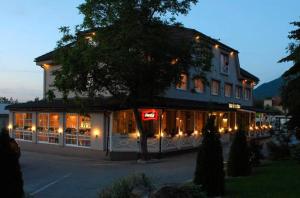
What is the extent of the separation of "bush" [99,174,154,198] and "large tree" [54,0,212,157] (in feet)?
52.0

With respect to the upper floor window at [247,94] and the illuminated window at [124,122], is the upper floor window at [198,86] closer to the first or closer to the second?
the illuminated window at [124,122]

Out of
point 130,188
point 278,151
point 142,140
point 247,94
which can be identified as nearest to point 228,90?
point 247,94

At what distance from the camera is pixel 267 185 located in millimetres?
15297

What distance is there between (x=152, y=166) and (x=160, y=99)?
7271 mm

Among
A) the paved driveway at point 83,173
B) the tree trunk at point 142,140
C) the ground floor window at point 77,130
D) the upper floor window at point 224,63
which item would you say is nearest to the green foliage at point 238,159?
the paved driveway at point 83,173

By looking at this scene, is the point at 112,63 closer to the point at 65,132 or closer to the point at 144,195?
the point at 65,132

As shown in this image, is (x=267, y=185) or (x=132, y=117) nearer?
(x=267, y=185)

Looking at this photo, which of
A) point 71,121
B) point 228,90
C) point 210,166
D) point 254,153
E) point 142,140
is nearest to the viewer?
point 210,166

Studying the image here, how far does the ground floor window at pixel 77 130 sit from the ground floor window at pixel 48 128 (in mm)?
1370

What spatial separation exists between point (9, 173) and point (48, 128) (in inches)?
1125

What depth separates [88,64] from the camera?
87.6ft

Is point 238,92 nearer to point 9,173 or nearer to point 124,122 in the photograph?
point 124,122

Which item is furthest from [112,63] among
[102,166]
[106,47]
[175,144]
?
[175,144]

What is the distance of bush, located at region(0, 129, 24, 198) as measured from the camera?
360 inches
